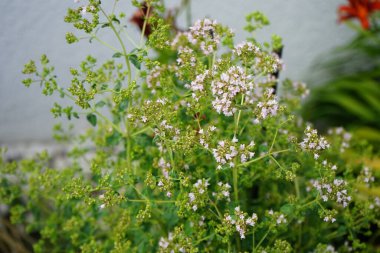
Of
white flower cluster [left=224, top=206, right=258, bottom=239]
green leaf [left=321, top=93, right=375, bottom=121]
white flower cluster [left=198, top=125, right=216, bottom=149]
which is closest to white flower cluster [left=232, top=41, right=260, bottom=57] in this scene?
white flower cluster [left=198, top=125, right=216, bottom=149]

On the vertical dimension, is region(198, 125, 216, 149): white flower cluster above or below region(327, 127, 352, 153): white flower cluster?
below

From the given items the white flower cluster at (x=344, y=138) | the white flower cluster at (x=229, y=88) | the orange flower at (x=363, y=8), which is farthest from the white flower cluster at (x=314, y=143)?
the orange flower at (x=363, y=8)

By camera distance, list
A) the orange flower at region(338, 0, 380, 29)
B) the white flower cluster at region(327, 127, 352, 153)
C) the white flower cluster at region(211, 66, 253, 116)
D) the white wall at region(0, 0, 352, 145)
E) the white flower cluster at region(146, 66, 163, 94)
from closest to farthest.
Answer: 1. the white flower cluster at region(211, 66, 253, 116)
2. the white flower cluster at region(146, 66, 163, 94)
3. the white flower cluster at region(327, 127, 352, 153)
4. the orange flower at region(338, 0, 380, 29)
5. the white wall at region(0, 0, 352, 145)

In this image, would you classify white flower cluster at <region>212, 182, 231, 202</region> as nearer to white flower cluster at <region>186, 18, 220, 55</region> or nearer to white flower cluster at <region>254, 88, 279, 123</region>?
white flower cluster at <region>254, 88, 279, 123</region>

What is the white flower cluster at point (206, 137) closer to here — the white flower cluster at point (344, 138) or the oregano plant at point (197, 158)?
the oregano plant at point (197, 158)

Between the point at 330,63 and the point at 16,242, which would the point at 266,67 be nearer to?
the point at 16,242

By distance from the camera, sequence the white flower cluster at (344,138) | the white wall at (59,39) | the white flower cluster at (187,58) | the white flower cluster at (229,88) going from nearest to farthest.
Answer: the white flower cluster at (229,88) < the white flower cluster at (187,58) < the white flower cluster at (344,138) < the white wall at (59,39)

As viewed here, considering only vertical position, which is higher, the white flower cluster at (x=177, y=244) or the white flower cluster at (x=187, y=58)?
the white flower cluster at (x=187, y=58)
